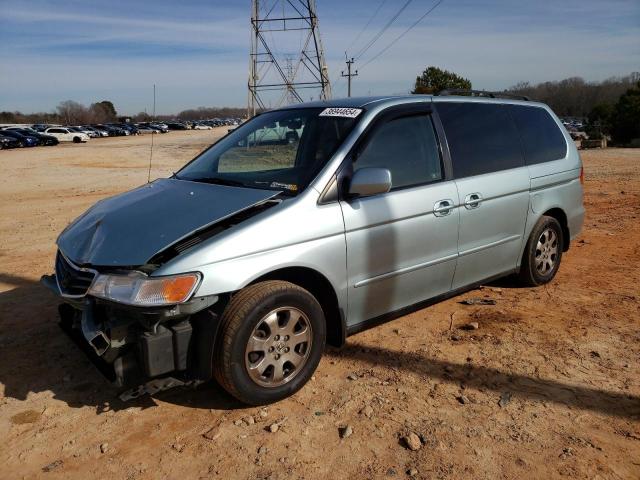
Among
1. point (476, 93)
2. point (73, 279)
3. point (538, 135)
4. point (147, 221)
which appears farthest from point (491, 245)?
point (73, 279)

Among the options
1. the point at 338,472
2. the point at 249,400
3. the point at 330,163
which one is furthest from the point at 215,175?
the point at 338,472

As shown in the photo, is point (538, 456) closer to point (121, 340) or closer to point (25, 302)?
point (121, 340)

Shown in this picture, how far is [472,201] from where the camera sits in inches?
163

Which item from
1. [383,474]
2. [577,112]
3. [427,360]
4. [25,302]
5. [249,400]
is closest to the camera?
[383,474]

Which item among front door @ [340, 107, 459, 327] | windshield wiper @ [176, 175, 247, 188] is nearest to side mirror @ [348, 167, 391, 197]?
front door @ [340, 107, 459, 327]

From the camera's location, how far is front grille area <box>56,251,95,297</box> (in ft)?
10.1

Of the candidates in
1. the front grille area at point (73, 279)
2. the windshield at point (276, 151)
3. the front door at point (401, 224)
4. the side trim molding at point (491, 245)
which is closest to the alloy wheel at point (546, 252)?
the side trim molding at point (491, 245)

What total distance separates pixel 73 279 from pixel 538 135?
4200 millimetres

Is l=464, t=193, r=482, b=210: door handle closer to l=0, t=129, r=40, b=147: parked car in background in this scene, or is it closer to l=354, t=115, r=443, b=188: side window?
l=354, t=115, r=443, b=188: side window

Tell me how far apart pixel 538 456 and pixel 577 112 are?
124m

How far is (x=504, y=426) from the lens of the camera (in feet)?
9.73

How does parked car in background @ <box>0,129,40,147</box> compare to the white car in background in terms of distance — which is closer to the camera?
parked car in background @ <box>0,129,40,147</box>

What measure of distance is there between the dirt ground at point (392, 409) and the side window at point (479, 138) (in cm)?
129

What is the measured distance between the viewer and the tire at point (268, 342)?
294 cm
